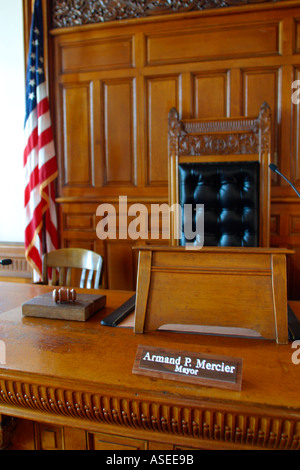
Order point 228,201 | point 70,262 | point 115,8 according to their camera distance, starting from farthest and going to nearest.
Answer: point 115,8 → point 228,201 → point 70,262

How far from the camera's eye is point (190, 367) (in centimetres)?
72

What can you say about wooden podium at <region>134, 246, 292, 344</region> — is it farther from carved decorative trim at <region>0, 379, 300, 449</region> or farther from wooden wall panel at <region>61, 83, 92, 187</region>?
wooden wall panel at <region>61, 83, 92, 187</region>

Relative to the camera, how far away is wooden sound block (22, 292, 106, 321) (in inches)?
43.5

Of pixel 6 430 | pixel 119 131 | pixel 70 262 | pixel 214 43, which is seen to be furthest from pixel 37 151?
pixel 6 430

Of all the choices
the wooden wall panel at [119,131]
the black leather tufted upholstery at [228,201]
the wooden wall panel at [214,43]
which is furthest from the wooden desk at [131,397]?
the wooden wall panel at [214,43]

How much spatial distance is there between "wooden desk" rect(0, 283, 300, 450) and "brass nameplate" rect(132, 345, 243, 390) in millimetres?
15

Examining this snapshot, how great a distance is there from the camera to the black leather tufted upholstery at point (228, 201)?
212 centimetres

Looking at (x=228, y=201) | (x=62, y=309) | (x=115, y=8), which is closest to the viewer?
(x=62, y=309)

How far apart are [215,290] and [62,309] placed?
492 mm

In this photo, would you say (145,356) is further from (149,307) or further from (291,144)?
(291,144)

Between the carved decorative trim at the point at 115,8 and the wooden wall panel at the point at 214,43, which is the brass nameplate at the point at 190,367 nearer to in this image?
the wooden wall panel at the point at 214,43

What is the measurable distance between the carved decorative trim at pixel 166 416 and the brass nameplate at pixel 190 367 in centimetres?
6

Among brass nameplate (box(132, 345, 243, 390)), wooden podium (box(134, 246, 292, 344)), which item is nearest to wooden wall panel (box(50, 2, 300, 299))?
wooden podium (box(134, 246, 292, 344))

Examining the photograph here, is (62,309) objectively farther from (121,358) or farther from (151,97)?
(151,97)
